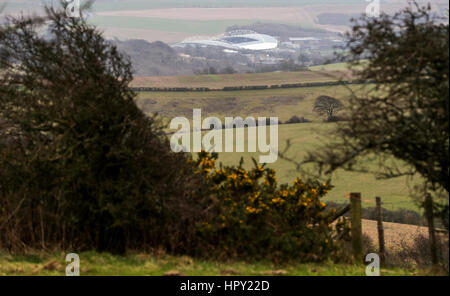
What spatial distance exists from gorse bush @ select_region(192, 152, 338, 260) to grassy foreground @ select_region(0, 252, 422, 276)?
1.60 feet

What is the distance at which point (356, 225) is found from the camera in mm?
13359

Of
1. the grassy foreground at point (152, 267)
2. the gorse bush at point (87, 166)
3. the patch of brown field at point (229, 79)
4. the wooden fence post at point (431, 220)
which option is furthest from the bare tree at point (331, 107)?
the patch of brown field at point (229, 79)

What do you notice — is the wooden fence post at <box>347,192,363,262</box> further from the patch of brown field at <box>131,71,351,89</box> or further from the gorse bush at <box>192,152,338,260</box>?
the patch of brown field at <box>131,71,351,89</box>

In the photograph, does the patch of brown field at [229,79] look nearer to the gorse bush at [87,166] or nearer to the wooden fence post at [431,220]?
the gorse bush at [87,166]

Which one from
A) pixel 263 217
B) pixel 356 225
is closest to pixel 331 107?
pixel 356 225

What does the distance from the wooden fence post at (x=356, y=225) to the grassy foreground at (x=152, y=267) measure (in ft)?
2.40

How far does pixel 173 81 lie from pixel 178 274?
96702mm

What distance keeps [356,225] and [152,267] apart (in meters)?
4.70

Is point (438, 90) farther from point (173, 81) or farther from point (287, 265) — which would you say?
point (173, 81)

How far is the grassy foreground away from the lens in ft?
34.8

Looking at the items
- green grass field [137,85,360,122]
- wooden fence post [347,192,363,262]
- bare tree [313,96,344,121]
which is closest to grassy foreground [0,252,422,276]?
wooden fence post [347,192,363,262]

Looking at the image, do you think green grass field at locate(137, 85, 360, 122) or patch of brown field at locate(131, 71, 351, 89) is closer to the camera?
green grass field at locate(137, 85, 360, 122)

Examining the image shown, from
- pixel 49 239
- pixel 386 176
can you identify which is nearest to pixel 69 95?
pixel 49 239
